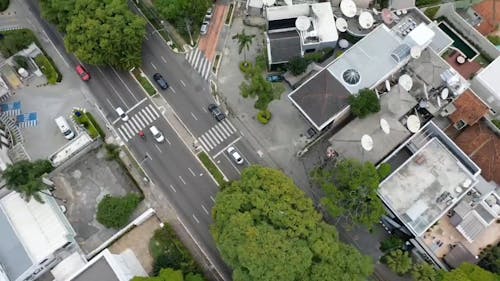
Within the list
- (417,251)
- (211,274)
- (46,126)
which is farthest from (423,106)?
(46,126)

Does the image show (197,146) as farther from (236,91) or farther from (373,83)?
(373,83)

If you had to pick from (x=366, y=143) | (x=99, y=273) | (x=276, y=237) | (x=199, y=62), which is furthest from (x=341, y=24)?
(x=99, y=273)

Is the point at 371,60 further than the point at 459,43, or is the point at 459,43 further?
the point at 459,43

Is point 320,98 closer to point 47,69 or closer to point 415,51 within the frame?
point 415,51

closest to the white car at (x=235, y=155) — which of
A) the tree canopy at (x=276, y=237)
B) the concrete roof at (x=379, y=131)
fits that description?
the tree canopy at (x=276, y=237)

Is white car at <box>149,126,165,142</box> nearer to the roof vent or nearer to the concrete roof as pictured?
the concrete roof

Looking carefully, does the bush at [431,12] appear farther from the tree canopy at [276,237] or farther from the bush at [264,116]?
the tree canopy at [276,237]
